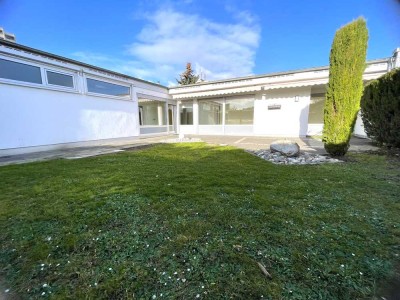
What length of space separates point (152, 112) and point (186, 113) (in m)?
3.11

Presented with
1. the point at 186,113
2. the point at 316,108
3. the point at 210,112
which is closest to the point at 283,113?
the point at 316,108

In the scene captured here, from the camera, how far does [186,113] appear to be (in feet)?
55.7

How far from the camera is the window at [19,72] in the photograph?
22.7ft


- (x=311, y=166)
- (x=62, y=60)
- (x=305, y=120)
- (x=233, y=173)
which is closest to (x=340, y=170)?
(x=311, y=166)

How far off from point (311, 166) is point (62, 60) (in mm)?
11543

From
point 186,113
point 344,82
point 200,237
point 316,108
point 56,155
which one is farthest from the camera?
point 186,113

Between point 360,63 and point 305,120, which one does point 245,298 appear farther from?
point 305,120

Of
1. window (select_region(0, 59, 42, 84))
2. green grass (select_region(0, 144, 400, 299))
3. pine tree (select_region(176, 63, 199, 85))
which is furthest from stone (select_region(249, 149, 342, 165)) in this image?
pine tree (select_region(176, 63, 199, 85))

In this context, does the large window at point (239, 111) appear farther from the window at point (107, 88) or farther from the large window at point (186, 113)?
the window at point (107, 88)

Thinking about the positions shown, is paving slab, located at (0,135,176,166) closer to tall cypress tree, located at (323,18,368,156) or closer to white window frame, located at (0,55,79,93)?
white window frame, located at (0,55,79,93)

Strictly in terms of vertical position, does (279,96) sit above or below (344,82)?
above

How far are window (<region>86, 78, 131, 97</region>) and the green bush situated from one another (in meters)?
13.1

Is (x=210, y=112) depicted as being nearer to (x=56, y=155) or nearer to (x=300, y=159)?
(x=300, y=159)

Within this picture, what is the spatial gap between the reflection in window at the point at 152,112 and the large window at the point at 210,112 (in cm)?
345
